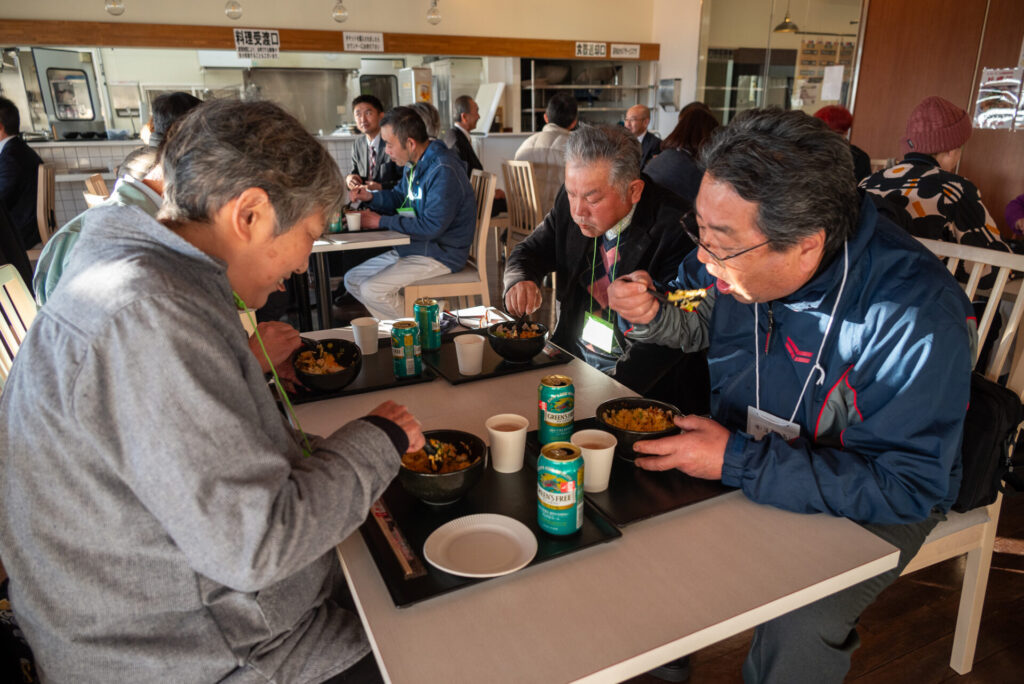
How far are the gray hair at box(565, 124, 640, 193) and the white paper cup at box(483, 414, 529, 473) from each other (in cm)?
108

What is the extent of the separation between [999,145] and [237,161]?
4.94 m

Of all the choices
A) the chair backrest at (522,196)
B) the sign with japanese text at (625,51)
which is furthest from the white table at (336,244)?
the sign with japanese text at (625,51)

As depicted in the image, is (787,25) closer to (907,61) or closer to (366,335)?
(907,61)

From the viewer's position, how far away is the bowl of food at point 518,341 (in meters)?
1.65

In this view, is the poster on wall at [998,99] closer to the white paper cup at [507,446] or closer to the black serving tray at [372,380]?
the black serving tray at [372,380]

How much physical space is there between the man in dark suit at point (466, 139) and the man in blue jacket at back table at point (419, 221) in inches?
66.8

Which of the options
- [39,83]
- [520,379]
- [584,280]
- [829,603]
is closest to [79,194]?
[39,83]

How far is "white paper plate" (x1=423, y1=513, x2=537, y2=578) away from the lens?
92 cm

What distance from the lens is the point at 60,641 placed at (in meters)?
0.87

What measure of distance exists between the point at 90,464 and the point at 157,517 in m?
0.11

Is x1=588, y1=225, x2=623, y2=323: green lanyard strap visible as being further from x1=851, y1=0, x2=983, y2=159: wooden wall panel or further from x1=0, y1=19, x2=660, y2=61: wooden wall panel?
x1=0, y1=19, x2=660, y2=61: wooden wall panel

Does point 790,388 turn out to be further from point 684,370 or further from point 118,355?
point 118,355

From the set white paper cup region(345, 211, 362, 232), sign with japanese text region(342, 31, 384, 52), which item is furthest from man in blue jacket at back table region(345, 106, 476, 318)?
sign with japanese text region(342, 31, 384, 52)

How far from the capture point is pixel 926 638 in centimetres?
182
